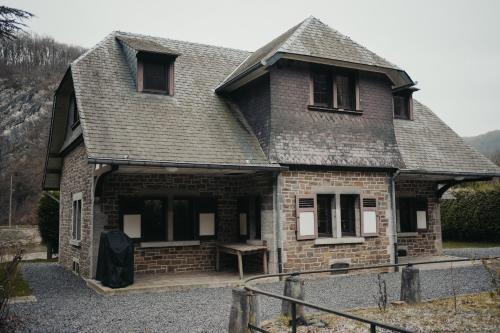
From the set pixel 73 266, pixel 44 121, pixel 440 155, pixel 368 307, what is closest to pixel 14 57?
pixel 44 121

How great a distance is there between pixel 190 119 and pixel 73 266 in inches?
214

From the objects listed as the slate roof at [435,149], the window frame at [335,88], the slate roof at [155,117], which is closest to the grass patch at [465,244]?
the slate roof at [435,149]

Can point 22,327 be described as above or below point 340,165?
below

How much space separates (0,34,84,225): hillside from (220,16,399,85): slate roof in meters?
33.1

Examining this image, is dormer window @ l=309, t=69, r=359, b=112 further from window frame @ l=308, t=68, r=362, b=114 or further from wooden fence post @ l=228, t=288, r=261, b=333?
wooden fence post @ l=228, t=288, r=261, b=333

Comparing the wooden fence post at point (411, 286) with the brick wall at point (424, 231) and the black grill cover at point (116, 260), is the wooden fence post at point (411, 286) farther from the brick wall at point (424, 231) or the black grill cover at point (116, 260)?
the brick wall at point (424, 231)

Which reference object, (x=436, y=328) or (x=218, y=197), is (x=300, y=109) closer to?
(x=218, y=197)

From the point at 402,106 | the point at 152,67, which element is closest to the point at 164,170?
the point at 152,67

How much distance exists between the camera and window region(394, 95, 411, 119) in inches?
640

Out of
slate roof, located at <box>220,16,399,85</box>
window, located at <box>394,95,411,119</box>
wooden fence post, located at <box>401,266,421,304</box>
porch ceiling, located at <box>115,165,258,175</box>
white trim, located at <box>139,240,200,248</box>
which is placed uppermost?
slate roof, located at <box>220,16,399,85</box>

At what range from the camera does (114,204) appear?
11266mm

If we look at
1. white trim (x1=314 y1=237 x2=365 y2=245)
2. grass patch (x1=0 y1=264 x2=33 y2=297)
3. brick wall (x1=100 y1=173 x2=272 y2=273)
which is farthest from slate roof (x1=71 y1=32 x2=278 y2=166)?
grass patch (x1=0 y1=264 x2=33 y2=297)

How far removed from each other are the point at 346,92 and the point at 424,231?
572cm

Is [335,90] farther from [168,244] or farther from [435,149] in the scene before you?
[168,244]
